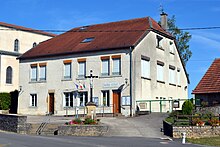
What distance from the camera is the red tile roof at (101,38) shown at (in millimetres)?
40688

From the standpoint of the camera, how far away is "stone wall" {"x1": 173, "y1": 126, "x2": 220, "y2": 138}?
25703 millimetres

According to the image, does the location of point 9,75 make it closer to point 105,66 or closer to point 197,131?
point 105,66

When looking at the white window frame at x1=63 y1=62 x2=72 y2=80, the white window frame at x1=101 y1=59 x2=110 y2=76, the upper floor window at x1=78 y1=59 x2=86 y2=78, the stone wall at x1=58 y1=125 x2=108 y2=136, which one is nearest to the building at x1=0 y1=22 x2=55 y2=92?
the white window frame at x1=63 y1=62 x2=72 y2=80

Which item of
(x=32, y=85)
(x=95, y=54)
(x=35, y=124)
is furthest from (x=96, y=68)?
(x=35, y=124)

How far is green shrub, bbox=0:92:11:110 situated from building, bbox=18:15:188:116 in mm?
2445

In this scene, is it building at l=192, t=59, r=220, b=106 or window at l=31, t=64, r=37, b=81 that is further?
window at l=31, t=64, r=37, b=81

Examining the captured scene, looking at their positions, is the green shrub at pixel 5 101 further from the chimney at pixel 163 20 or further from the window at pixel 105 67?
the chimney at pixel 163 20

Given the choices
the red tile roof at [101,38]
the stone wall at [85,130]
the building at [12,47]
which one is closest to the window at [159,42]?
the red tile roof at [101,38]

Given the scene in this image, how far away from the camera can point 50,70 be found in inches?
1748

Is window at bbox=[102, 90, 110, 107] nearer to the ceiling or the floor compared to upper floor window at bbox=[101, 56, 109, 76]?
nearer to the floor

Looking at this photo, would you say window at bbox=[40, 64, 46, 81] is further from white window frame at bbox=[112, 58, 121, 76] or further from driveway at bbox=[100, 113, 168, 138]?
driveway at bbox=[100, 113, 168, 138]

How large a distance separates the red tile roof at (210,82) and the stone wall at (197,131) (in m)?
8.42

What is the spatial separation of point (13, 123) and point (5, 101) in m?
18.2

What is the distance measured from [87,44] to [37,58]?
19.0 ft
